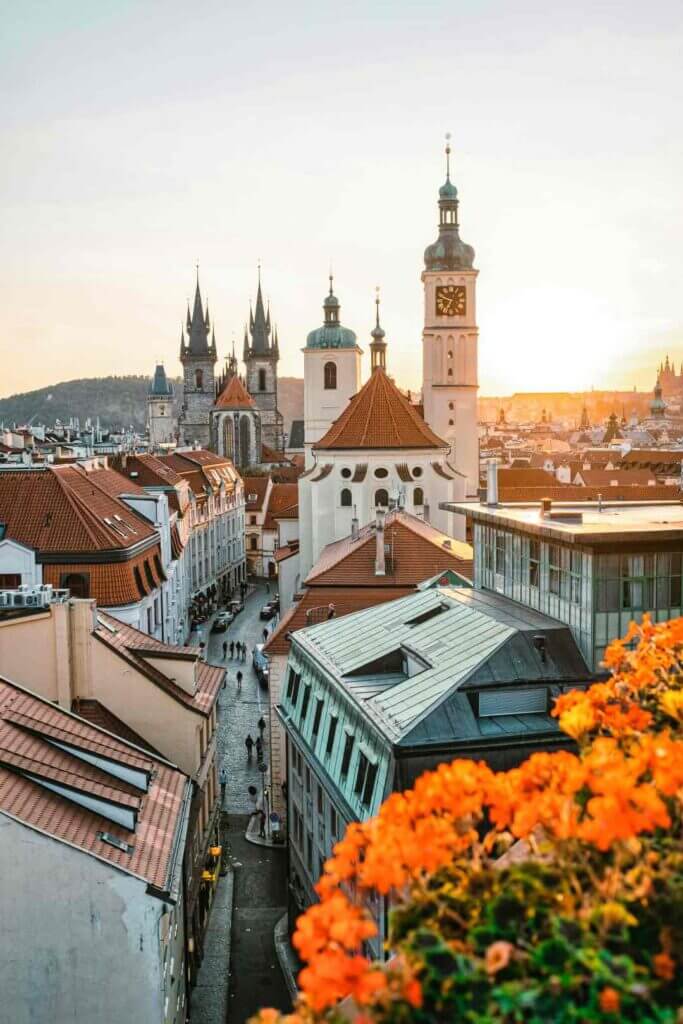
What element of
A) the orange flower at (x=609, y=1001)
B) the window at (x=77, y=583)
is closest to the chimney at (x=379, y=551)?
the window at (x=77, y=583)

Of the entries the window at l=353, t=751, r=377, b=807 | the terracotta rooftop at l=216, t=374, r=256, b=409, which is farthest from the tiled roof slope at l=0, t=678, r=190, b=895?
the terracotta rooftop at l=216, t=374, r=256, b=409

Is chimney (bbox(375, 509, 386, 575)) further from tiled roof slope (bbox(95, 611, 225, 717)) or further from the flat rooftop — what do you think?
tiled roof slope (bbox(95, 611, 225, 717))

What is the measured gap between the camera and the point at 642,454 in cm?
12900

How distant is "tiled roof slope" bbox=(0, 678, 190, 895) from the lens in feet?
54.9

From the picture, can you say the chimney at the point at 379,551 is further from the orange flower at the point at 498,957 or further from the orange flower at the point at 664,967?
the orange flower at the point at 498,957

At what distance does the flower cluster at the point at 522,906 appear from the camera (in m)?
5.98

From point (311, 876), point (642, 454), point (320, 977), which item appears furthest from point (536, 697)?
point (642, 454)

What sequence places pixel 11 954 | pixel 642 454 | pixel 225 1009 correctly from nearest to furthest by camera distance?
pixel 11 954
pixel 225 1009
pixel 642 454

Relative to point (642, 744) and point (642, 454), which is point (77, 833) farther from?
point (642, 454)

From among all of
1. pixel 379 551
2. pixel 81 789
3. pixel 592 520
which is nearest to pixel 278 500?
pixel 379 551

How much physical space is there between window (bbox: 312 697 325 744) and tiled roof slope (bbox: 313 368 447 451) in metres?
38.4

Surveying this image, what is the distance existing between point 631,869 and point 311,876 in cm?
1739

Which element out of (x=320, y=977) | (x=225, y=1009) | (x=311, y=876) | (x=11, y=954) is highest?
(x=320, y=977)

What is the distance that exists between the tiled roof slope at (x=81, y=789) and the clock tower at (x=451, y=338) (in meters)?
57.3
